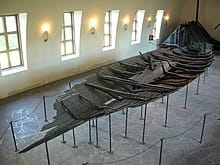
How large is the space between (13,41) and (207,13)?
15.4 m

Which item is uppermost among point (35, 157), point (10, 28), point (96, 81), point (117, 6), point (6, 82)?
point (117, 6)

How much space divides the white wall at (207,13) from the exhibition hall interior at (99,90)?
3374 millimetres

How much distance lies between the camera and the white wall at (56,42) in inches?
404

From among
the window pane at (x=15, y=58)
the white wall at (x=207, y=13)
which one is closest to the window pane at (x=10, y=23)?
the window pane at (x=15, y=58)

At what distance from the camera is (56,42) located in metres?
11.8

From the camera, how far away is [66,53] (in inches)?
512

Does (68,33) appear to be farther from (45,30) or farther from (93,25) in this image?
(45,30)

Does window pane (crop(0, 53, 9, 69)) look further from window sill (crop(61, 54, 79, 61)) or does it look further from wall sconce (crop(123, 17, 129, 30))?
wall sconce (crop(123, 17, 129, 30))

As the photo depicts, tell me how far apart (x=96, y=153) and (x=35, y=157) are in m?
1.49

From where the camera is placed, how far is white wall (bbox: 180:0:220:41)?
1997cm

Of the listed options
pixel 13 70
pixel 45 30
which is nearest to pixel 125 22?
pixel 45 30

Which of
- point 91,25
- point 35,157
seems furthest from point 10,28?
point 35,157

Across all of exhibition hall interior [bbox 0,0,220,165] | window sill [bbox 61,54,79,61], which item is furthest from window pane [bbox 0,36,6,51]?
window sill [bbox 61,54,79,61]

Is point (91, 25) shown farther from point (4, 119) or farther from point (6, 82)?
point (4, 119)
